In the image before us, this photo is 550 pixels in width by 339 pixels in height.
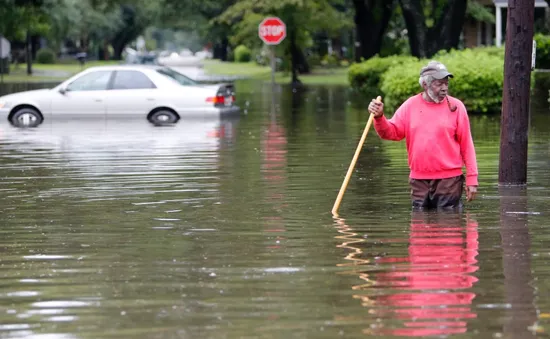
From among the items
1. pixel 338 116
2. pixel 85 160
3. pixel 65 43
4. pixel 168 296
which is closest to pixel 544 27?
pixel 338 116


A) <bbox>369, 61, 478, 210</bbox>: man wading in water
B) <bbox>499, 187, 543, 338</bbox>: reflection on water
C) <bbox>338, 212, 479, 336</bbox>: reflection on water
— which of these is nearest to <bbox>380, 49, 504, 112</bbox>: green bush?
<bbox>499, 187, 543, 338</bbox>: reflection on water

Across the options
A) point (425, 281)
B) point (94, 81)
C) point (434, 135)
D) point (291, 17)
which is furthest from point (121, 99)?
point (291, 17)

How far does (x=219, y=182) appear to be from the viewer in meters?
14.8

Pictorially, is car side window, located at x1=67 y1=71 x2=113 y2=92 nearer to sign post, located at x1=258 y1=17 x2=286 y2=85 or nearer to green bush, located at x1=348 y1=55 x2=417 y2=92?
green bush, located at x1=348 y1=55 x2=417 y2=92

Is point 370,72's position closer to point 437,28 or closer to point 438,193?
point 437,28

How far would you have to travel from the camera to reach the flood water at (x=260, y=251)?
7.22 meters

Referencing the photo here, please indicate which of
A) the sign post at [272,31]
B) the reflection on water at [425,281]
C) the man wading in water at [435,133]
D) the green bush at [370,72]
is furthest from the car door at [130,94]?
the sign post at [272,31]

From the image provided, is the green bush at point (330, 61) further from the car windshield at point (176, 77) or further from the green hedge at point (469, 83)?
the car windshield at point (176, 77)

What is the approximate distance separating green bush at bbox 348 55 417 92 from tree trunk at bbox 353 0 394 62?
3734mm

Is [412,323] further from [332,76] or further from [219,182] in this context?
[332,76]

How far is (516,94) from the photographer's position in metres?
13.8

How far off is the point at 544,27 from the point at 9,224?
42.5 m

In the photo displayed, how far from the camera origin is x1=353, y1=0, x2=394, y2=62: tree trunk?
46906 mm

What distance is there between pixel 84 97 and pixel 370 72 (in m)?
15.8
